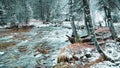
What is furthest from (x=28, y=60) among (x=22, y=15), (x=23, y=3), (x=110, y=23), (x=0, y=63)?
(x=23, y=3)

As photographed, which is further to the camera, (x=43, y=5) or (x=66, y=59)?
(x=43, y=5)

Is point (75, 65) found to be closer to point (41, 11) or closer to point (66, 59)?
point (66, 59)

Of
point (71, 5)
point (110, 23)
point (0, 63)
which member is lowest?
point (0, 63)

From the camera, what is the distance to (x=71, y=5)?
2653 centimetres

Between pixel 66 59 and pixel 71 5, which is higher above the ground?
pixel 71 5

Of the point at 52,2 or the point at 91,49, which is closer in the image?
the point at 91,49

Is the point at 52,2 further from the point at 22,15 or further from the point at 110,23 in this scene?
the point at 110,23

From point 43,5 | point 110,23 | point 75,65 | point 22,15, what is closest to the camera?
point 75,65

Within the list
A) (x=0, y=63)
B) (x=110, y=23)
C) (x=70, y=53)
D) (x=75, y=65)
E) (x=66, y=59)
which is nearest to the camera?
(x=75, y=65)

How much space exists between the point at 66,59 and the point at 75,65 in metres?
1.41

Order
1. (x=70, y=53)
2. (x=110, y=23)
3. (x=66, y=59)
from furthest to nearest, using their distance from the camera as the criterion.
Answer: (x=110, y=23) → (x=70, y=53) → (x=66, y=59)

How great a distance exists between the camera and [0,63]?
70.9ft

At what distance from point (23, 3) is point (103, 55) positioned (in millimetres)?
70209

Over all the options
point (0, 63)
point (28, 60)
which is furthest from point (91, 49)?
point (0, 63)
